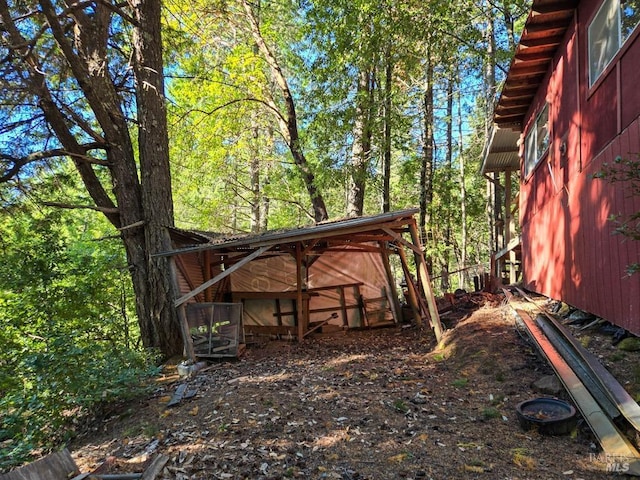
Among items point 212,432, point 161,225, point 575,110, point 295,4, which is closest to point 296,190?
point 295,4

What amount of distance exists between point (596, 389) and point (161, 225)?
758cm

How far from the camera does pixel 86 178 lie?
846 centimetres

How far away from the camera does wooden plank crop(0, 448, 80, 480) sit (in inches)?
114

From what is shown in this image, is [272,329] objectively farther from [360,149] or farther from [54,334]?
[360,149]

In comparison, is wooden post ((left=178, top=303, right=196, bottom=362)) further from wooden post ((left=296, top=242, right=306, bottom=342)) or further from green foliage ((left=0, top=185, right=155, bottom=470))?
wooden post ((left=296, top=242, right=306, bottom=342))

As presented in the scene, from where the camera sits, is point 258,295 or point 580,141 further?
point 258,295

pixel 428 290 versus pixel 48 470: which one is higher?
pixel 428 290

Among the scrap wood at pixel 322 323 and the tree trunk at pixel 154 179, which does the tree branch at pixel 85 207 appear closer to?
the tree trunk at pixel 154 179

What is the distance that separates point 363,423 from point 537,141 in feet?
21.8

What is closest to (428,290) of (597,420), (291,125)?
(597,420)

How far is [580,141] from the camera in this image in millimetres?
5551

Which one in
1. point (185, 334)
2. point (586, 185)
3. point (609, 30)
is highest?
point (609, 30)

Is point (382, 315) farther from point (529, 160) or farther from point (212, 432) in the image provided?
point (212, 432)

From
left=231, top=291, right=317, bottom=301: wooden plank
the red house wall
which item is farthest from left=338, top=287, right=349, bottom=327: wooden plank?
the red house wall
